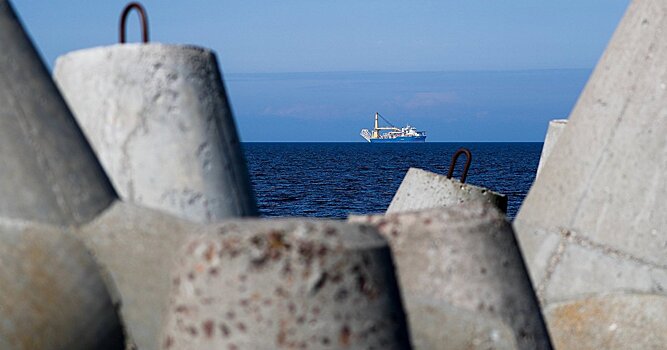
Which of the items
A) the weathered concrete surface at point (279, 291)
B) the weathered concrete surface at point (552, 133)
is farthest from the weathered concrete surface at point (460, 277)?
the weathered concrete surface at point (552, 133)

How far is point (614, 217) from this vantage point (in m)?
4.46

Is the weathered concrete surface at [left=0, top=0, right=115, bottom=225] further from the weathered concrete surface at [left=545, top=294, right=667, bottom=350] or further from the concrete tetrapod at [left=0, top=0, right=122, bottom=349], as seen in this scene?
the weathered concrete surface at [left=545, top=294, right=667, bottom=350]

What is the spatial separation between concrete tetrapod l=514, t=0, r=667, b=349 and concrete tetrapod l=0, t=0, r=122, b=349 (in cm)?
222

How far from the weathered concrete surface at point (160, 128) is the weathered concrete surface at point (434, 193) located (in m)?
2.68

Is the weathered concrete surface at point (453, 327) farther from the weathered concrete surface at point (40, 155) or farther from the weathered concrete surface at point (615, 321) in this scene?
the weathered concrete surface at point (615, 321)

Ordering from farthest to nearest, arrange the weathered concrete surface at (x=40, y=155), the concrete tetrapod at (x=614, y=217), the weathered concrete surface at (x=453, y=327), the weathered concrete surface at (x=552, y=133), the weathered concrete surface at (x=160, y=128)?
the weathered concrete surface at (x=552, y=133) < the concrete tetrapod at (x=614, y=217) < the weathered concrete surface at (x=160, y=128) < the weathered concrete surface at (x=40, y=155) < the weathered concrete surface at (x=453, y=327)

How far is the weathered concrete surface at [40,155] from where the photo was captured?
322 centimetres

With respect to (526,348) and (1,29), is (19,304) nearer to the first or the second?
(1,29)

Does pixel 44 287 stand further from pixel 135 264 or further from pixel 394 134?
pixel 394 134

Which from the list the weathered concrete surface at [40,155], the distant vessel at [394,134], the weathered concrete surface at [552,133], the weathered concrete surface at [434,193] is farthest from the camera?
the distant vessel at [394,134]

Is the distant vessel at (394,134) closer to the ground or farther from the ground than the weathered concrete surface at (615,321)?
closer to the ground

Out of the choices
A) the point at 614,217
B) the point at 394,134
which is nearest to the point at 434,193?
the point at 614,217

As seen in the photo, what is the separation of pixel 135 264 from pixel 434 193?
3.39 m

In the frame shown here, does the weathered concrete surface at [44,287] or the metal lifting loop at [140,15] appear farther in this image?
the metal lifting loop at [140,15]
